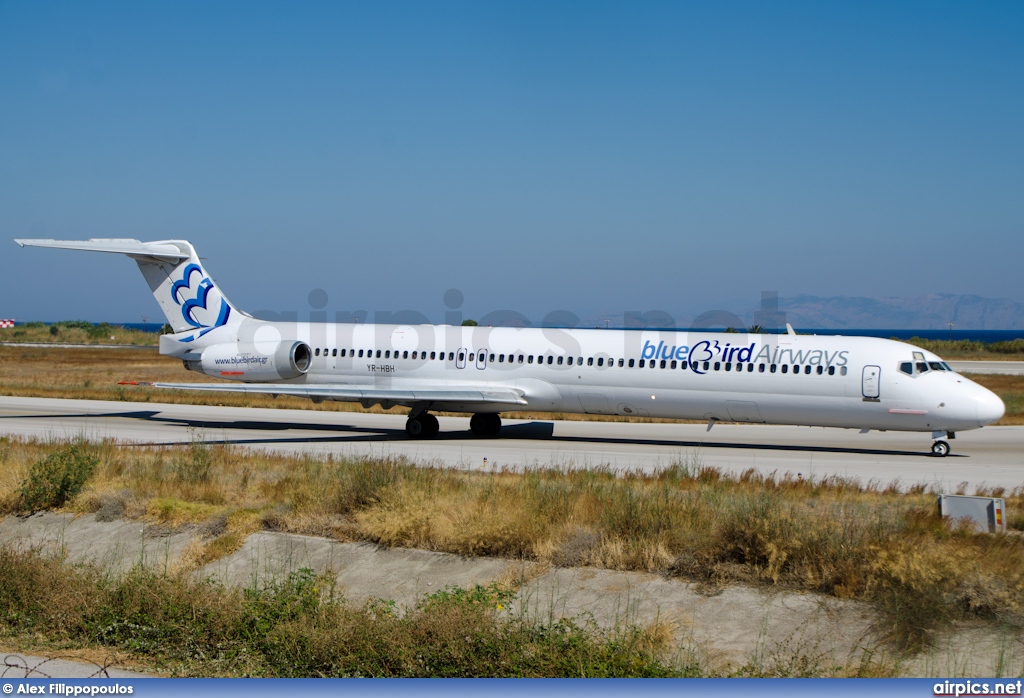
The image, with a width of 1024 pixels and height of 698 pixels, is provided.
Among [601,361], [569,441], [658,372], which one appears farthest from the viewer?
[569,441]

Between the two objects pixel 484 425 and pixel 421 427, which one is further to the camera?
pixel 484 425

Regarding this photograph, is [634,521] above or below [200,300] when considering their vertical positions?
below

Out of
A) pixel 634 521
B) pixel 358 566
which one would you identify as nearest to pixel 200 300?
pixel 358 566

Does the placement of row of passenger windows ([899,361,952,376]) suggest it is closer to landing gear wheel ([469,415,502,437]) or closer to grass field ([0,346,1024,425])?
grass field ([0,346,1024,425])

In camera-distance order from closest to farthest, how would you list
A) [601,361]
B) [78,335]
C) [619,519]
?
[619,519] → [601,361] → [78,335]

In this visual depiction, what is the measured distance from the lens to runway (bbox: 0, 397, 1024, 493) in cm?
1948

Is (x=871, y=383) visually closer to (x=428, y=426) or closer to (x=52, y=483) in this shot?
(x=428, y=426)

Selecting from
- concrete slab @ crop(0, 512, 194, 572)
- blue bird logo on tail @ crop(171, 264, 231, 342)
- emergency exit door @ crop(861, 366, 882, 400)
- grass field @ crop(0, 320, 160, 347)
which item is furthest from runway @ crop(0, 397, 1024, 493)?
grass field @ crop(0, 320, 160, 347)

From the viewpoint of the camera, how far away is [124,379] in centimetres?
4484

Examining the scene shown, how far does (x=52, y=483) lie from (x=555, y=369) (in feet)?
41.4

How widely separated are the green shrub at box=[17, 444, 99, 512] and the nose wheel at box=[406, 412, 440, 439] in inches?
408

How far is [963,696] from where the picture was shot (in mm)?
5969

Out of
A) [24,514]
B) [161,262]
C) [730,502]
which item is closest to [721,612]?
[730,502]

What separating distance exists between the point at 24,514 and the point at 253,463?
448 cm
